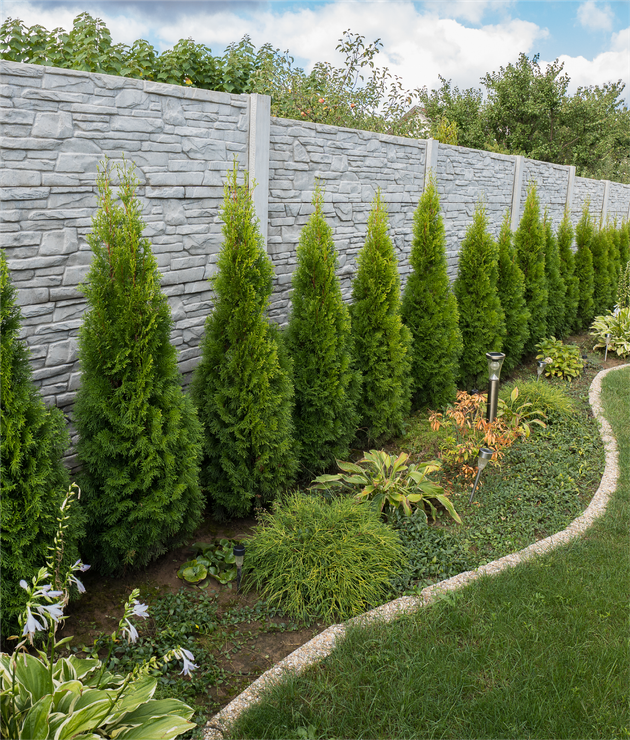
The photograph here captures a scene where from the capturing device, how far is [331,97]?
868cm

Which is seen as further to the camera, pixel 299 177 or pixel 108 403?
pixel 299 177

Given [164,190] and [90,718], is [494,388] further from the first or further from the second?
[90,718]

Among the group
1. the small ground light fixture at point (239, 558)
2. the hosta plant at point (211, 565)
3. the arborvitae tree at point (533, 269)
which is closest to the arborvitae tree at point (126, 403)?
the hosta plant at point (211, 565)

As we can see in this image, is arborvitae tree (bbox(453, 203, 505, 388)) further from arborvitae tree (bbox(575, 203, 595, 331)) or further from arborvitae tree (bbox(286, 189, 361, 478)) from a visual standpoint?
arborvitae tree (bbox(575, 203, 595, 331))

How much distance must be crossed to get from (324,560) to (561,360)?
20.8 feet

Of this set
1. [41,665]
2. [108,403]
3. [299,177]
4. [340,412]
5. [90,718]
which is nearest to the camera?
[90,718]

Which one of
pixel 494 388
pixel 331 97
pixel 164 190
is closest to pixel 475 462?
pixel 494 388

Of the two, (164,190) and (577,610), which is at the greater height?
(164,190)

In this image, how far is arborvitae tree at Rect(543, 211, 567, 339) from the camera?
399 inches

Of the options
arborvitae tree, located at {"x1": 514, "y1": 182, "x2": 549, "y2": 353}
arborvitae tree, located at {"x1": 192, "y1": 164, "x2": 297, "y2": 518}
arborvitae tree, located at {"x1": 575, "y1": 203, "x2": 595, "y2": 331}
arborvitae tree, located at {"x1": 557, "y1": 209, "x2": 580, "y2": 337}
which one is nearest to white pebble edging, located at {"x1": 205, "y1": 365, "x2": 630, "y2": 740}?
arborvitae tree, located at {"x1": 192, "y1": 164, "x2": 297, "y2": 518}

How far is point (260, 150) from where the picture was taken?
5.21 meters

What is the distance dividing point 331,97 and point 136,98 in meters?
5.06

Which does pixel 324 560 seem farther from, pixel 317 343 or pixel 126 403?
pixel 317 343

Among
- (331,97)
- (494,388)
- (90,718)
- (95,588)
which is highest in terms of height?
(331,97)
